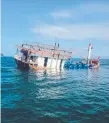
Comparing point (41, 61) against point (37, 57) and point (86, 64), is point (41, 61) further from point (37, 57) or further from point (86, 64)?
point (86, 64)

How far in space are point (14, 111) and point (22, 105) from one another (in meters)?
1.75

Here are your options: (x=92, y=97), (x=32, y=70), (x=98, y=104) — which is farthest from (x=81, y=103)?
(x=32, y=70)

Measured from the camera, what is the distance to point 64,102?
62.2 ft

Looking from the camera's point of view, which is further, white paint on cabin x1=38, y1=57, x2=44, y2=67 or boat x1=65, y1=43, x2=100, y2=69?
boat x1=65, y1=43, x2=100, y2=69

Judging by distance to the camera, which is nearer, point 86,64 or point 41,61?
point 41,61

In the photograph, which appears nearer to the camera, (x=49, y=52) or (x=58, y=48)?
(x=49, y=52)

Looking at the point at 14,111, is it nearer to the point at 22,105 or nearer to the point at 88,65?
the point at 22,105

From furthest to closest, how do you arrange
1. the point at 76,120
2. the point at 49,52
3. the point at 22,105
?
1. the point at 49,52
2. the point at 22,105
3. the point at 76,120

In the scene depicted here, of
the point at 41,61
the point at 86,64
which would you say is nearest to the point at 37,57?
the point at 41,61

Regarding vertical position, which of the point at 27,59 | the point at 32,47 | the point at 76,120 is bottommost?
the point at 76,120

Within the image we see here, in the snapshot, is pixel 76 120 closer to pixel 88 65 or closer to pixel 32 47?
pixel 32 47

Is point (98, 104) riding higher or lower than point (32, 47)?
lower

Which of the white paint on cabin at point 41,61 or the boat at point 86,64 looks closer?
the white paint on cabin at point 41,61

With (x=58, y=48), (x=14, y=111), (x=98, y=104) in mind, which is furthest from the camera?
(x=58, y=48)
